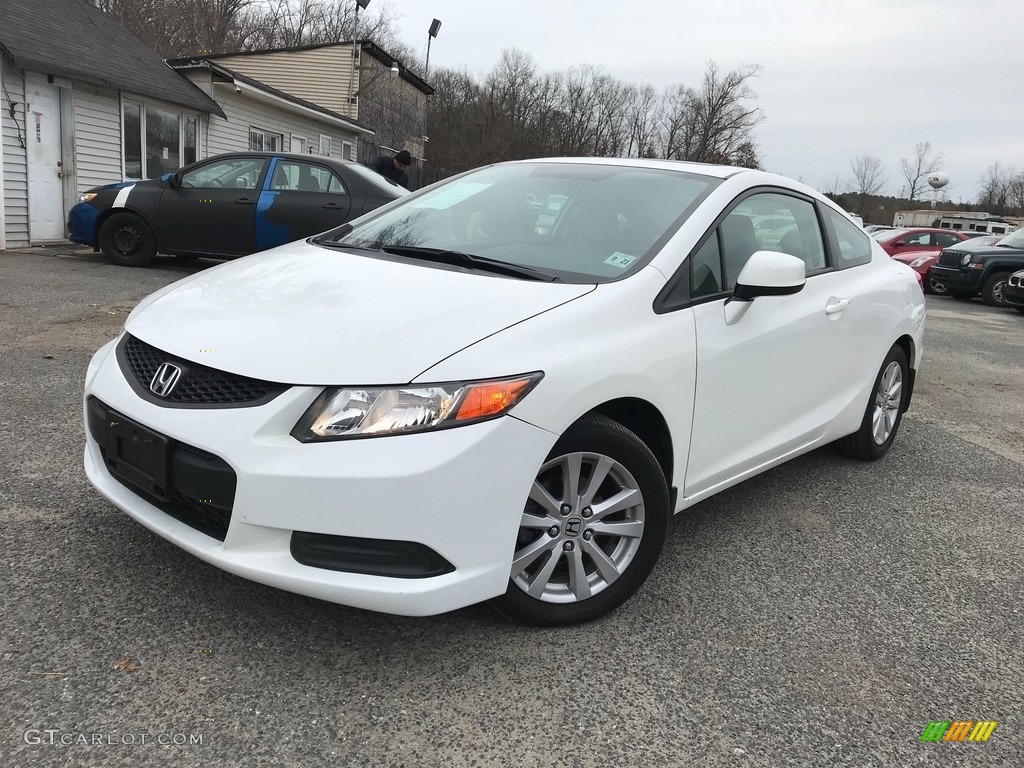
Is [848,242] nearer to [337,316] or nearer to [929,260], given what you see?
[337,316]

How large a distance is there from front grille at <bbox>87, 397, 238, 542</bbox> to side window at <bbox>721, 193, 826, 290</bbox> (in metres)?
1.87

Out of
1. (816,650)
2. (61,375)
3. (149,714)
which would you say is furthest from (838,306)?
(61,375)

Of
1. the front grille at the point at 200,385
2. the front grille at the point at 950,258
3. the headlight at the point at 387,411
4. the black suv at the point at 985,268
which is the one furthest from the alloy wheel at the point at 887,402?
the front grille at the point at 950,258

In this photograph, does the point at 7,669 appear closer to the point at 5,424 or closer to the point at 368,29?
the point at 5,424

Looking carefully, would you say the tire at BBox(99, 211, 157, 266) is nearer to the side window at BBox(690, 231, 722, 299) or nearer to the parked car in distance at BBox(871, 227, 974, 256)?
the side window at BBox(690, 231, 722, 299)

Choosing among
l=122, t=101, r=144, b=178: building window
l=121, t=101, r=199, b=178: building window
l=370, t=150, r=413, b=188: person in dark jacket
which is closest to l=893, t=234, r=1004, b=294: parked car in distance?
l=370, t=150, r=413, b=188: person in dark jacket

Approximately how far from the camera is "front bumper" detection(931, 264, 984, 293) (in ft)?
50.1

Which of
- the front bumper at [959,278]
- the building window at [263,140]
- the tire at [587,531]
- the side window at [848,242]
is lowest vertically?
the tire at [587,531]

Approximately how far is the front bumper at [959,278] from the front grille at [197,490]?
16.6 m

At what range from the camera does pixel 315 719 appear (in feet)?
6.38

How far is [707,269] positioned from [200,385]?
175 cm

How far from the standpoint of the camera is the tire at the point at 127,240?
9344mm

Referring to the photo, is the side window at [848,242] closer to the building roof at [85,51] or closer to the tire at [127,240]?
the tire at [127,240]

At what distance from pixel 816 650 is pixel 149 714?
193 centimetres
